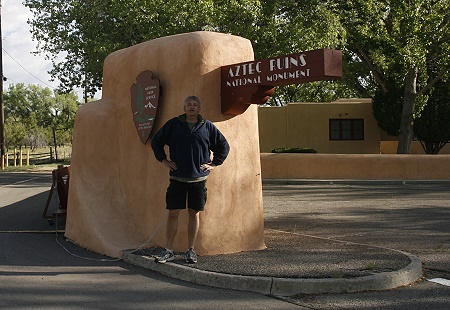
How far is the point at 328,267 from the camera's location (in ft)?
21.6

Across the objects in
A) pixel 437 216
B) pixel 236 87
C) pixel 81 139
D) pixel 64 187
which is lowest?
pixel 437 216

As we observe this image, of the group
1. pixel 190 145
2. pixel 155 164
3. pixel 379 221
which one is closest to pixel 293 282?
pixel 190 145

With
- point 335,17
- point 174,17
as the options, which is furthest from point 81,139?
point 335,17

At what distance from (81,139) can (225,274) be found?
3714 millimetres

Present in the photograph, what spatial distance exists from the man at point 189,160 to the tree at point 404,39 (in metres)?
17.6

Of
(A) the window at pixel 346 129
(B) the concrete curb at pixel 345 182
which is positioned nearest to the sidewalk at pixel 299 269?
(B) the concrete curb at pixel 345 182

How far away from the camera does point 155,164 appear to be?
7.75 m

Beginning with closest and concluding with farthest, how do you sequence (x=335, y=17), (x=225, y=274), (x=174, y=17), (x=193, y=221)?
1. (x=225, y=274)
2. (x=193, y=221)
3. (x=174, y=17)
4. (x=335, y=17)

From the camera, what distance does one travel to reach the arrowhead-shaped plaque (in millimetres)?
7680

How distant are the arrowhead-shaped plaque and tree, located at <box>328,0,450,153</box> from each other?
16.6 meters

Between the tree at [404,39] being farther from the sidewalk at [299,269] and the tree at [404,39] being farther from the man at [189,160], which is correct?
the man at [189,160]

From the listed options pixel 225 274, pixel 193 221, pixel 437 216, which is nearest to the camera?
pixel 225 274

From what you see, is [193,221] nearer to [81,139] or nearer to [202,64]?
[202,64]

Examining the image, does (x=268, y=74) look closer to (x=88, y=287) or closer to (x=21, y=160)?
(x=88, y=287)
